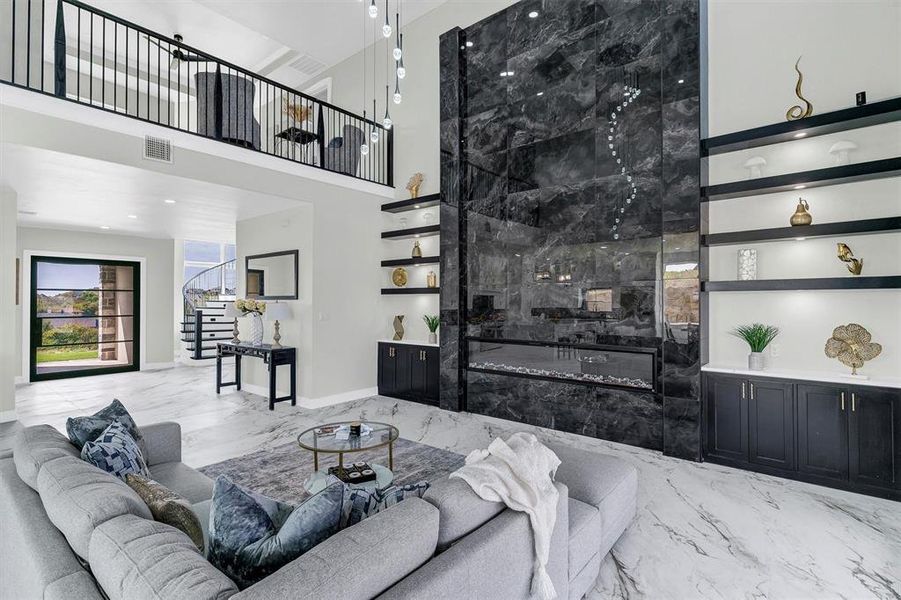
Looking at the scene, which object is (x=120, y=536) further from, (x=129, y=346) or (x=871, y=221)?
(x=129, y=346)

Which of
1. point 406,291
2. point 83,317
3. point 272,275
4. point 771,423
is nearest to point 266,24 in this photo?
point 272,275

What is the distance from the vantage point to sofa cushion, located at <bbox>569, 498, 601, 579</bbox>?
75.5 inches

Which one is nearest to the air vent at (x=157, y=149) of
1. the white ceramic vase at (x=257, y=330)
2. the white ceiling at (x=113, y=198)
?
the white ceiling at (x=113, y=198)

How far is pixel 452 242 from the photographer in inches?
231

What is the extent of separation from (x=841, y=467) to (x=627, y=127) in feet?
11.5

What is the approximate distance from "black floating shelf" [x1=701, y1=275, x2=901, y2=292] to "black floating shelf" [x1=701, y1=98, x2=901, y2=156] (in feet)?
4.01

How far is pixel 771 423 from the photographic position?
11.8 ft

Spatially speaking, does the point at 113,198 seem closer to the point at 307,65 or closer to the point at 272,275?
the point at 272,275

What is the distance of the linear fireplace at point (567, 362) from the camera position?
173 inches

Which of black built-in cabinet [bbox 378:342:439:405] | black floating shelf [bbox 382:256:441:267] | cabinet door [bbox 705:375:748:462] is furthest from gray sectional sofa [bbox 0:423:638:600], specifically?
black floating shelf [bbox 382:256:441:267]

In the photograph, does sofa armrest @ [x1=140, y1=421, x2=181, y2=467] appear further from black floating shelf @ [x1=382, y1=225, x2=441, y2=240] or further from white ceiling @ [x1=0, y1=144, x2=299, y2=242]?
black floating shelf @ [x1=382, y1=225, x2=441, y2=240]

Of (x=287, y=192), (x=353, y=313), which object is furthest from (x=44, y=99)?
(x=353, y=313)

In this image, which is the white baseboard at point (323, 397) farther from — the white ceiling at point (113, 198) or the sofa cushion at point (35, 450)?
the sofa cushion at point (35, 450)

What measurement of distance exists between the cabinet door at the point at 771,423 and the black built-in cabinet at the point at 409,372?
3630mm
